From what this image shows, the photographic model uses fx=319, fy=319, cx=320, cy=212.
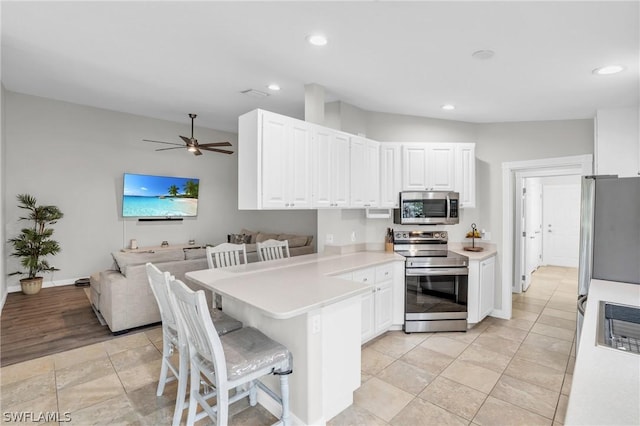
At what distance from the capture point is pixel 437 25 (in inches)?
89.4

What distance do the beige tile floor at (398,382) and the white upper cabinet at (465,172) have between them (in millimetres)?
1692

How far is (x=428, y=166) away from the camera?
4270 mm

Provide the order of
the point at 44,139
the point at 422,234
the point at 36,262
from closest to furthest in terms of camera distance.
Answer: the point at 422,234
the point at 36,262
the point at 44,139

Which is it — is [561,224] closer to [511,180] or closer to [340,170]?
[511,180]

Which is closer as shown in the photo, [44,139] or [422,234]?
[422,234]

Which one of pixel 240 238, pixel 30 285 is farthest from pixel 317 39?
pixel 30 285

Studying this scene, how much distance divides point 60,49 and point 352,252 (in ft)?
12.5

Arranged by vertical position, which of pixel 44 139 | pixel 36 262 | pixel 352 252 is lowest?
pixel 36 262

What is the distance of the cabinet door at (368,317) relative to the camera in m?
3.26

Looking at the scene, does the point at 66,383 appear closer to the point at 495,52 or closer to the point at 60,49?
the point at 60,49

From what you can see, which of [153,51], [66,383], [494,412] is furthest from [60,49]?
[494,412]

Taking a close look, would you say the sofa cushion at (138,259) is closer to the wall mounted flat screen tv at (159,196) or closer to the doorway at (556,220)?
the wall mounted flat screen tv at (159,196)

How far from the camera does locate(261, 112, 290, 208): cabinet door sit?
9.34ft

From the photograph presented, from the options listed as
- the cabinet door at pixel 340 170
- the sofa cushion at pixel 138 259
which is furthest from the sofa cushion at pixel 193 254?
the cabinet door at pixel 340 170
